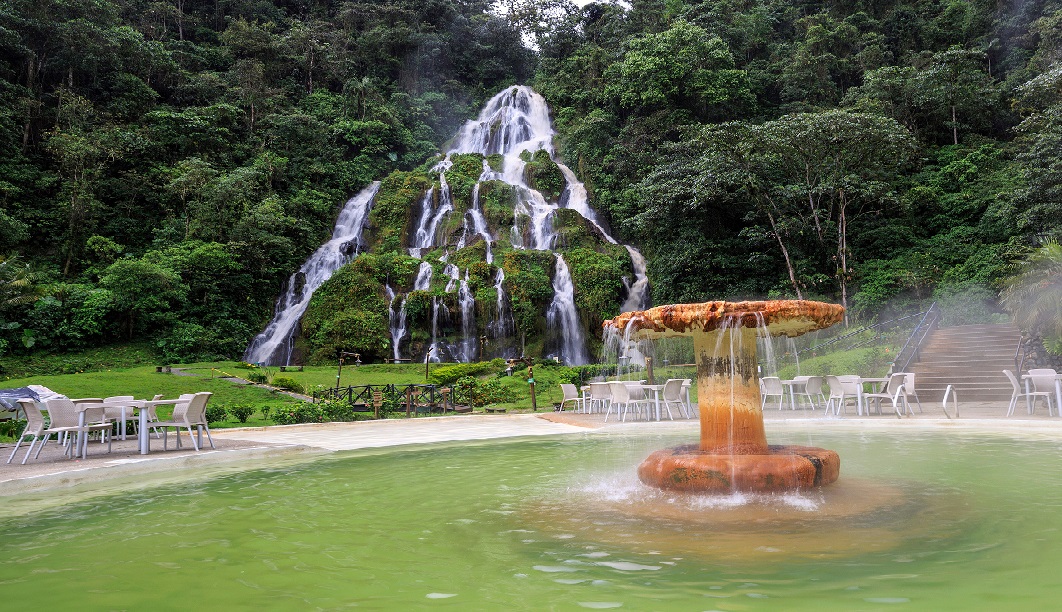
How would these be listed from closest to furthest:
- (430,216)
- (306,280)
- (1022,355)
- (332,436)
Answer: (332,436) → (1022,355) → (306,280) → (430,216)

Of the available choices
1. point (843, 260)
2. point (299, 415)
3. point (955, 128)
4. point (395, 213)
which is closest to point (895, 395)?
point (299, 415)

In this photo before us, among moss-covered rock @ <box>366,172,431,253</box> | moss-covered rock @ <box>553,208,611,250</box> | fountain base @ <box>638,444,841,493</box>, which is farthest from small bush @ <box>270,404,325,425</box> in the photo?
moss-covered rock @ <box>366,172,431,253</box>

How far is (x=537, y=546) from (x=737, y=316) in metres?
2.82

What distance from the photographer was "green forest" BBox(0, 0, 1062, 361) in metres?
25.2

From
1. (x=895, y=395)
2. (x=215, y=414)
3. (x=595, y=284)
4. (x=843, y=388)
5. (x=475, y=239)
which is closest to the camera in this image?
(x=895, y=395)

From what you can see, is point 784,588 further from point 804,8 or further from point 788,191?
point 804,8

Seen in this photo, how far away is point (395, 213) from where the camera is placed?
108ft

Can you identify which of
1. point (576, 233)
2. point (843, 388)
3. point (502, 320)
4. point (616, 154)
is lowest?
point (843, 388)

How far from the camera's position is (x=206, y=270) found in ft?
97.0

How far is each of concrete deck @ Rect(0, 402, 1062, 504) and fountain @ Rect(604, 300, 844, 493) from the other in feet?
17.0

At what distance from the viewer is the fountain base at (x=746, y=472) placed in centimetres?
516

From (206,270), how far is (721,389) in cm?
2937

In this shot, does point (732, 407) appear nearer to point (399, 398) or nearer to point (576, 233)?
point (399, 398)

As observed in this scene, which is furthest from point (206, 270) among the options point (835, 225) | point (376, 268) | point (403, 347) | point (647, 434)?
point (835, 225)
